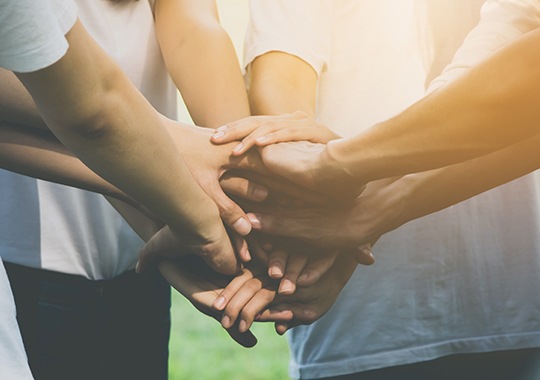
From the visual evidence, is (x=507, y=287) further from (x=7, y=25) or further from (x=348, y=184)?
(x=7, y=25)

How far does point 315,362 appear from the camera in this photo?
1690 millimetres

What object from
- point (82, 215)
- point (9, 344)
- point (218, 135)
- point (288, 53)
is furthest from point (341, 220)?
point (9, 344)

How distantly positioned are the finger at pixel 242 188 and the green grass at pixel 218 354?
2692mm

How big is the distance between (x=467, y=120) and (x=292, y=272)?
0.51m

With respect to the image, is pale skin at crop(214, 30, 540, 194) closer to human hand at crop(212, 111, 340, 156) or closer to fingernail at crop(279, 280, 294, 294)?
human hand at crop(212, 111, 340, 156)

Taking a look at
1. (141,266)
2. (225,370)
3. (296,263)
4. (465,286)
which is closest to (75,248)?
(141,266)

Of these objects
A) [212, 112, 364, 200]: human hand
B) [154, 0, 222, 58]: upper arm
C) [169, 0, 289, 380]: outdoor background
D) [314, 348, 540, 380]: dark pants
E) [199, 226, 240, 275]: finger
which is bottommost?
[169, 0, 289, 380]: outdoor background

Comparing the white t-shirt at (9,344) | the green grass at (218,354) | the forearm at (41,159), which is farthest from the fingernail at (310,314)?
the green grass at (218,354)

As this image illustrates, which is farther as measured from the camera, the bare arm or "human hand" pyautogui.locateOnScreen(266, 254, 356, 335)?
"human hand" pyautogui.locateOnScreen(266, 254, 356, 335)

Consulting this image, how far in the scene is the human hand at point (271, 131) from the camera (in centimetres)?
157

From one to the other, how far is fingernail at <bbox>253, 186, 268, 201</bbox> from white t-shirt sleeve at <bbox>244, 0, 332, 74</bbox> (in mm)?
291

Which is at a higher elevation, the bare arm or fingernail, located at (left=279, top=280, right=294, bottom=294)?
the bare arm

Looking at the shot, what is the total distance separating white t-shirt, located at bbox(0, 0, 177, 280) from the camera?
1.59 metres

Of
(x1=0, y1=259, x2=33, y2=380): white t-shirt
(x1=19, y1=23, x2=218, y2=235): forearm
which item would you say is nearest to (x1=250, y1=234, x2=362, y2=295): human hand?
(x1=19, y1=23, x2=218, y2=235): forearm
